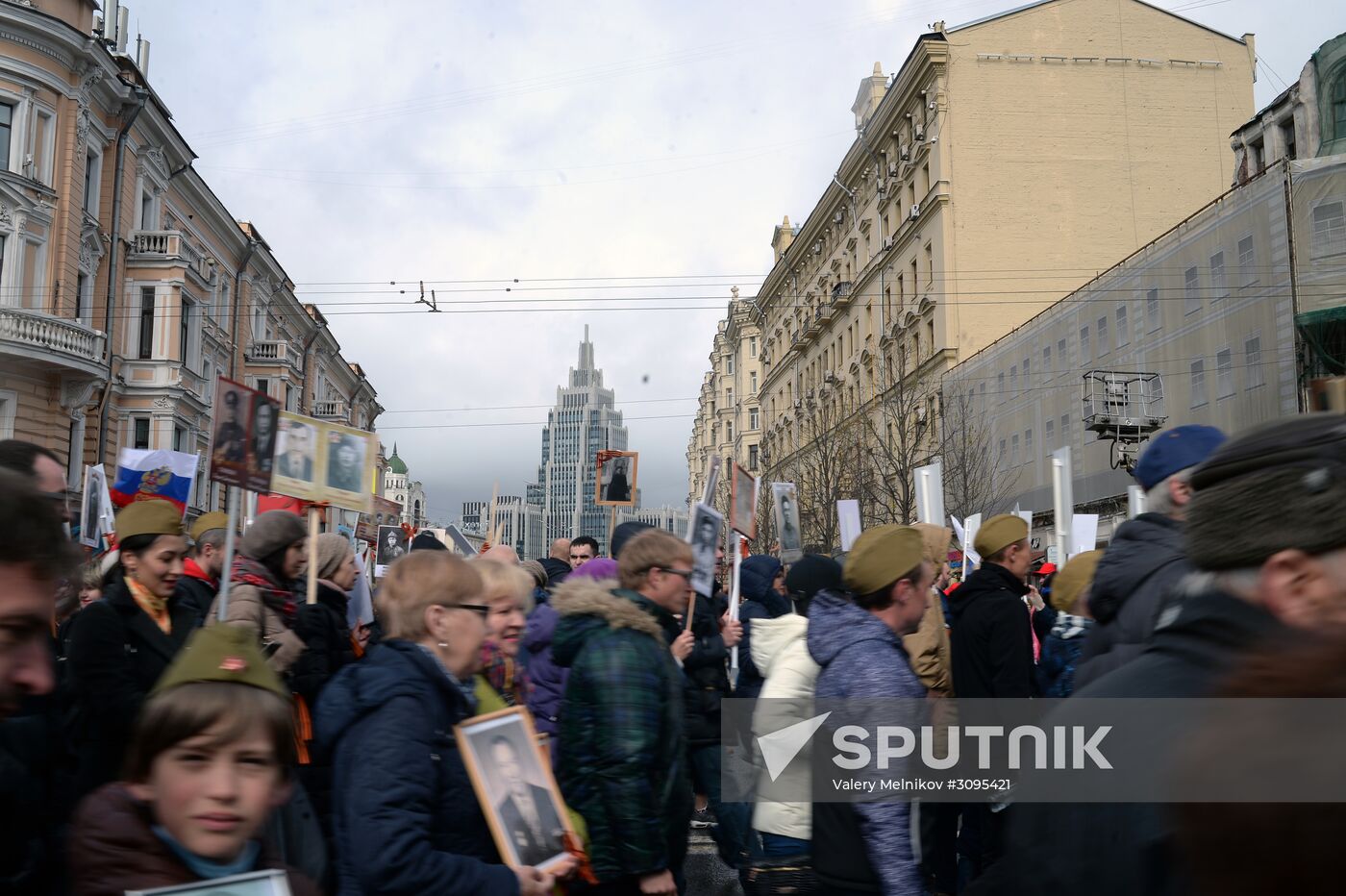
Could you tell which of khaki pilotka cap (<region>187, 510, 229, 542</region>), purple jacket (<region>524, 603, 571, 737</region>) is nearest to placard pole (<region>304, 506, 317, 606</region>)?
khaki pilotka cap (<region>187, 510, 229, 542</region>)

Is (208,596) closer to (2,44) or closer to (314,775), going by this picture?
(314,775)

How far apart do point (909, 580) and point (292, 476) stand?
18.3ft

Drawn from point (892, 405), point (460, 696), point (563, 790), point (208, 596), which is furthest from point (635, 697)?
point (892, 405)

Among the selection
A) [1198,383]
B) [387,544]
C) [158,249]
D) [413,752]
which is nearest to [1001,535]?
[413,752]

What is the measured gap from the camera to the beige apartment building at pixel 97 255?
26.7 meters

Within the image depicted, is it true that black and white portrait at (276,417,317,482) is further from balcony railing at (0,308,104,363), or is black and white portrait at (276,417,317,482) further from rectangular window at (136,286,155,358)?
rectangular window at (136,286,155,358)

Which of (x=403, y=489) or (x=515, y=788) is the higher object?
(x=403, y=489)

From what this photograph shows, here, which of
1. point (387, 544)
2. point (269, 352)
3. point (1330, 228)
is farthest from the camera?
point (269, 352)

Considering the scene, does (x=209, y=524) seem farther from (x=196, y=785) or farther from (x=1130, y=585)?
(x=1130, y=585)

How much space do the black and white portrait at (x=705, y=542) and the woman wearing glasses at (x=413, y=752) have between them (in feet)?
12.8

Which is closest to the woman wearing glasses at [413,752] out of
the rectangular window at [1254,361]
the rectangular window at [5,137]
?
the rectangular window at [1254,361]

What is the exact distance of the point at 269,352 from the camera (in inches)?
1847

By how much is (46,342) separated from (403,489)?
112 m

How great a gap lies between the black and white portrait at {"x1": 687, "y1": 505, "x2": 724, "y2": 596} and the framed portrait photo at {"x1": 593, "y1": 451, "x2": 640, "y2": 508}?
4.40m
